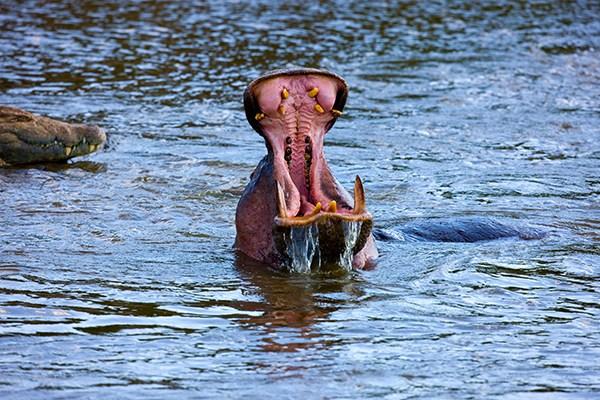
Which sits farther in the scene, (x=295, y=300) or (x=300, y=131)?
(x=300, y=131)

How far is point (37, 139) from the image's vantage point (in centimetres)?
908

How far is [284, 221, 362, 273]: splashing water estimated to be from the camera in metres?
5.57

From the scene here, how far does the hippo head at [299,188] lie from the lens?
5574 mm

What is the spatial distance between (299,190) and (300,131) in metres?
0.28

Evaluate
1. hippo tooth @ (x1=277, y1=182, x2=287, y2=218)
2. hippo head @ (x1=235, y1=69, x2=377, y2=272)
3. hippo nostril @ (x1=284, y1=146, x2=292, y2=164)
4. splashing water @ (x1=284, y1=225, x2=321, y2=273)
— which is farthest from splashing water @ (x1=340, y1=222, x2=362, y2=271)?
hippo nostril @ (x1=284, y1=146, x2=292, y2=164)

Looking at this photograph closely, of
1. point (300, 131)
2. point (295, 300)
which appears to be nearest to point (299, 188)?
point (300, 131)

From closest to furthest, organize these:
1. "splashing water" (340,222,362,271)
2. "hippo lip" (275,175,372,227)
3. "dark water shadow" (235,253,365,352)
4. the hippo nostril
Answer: "dark water shadow" (235,253,365,352) → "hippo lip" (275,175,372,227) → "splashing water" (340,222,362,271) → the hippo nostril

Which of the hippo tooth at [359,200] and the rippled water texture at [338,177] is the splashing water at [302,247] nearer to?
the rippled water texture at [338,177]

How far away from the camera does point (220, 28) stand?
1582cm

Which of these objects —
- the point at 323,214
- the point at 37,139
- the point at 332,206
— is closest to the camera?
the point at 323,214

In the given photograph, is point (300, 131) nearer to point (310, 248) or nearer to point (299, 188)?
point (299, 188)

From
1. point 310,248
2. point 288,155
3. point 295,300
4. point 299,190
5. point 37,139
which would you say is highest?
point 288,155

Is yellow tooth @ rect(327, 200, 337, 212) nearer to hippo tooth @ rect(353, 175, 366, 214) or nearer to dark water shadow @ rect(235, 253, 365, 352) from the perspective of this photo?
hippo tooth @ rect(353, 175, 366, 214)

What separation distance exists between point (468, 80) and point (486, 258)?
6520 mm
